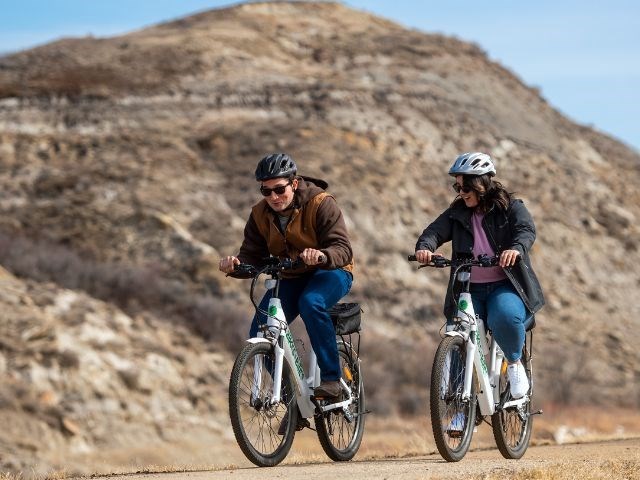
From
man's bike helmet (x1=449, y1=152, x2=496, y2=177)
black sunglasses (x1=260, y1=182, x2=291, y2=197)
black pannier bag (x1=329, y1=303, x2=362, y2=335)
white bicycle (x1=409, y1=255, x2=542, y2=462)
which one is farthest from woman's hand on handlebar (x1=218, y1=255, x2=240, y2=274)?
man's bike helmet (x1=449, y1=152, x2=496, y2=177)

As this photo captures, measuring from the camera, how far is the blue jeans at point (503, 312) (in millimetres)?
8461

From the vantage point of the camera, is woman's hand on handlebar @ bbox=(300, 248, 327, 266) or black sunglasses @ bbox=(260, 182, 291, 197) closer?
woman's hand on handlebar @ bbox=(300, 248, 327, 266)

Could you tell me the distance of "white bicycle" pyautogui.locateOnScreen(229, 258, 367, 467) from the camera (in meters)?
7.87

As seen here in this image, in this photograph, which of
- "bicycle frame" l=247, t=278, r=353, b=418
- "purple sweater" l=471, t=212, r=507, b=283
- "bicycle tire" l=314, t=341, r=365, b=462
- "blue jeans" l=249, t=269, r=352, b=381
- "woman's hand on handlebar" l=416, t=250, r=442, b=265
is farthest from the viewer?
"bicycle tire" l=314, t=341, r=365, b=462

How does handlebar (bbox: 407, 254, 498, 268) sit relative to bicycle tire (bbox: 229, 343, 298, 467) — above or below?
above

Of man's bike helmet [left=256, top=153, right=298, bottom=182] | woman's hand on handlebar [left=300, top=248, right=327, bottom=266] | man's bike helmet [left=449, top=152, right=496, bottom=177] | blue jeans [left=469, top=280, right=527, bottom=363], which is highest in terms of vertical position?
man's bike helmet [left=449, top=152, right=496, bottom=177]

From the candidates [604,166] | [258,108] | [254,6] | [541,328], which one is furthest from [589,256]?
[254,6]

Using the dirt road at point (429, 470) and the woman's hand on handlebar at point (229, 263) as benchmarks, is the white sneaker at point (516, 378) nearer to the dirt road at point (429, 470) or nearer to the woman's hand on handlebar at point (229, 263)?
the dirt road at point (429, 470)

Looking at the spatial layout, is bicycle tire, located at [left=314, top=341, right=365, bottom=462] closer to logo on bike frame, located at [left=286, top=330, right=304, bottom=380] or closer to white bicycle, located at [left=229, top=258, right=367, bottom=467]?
white bicycle, located at [left=229, top=258, right=367, bottom=467]

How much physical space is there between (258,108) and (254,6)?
11.5 meters

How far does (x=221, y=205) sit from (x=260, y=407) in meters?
25.5

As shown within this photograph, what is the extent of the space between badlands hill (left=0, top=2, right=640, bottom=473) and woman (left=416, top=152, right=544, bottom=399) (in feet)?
37.4

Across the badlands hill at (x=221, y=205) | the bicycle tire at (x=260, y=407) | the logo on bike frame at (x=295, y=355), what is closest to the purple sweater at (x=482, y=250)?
the logo on bike frame at (x=295, y=355)

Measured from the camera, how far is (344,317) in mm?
8734
